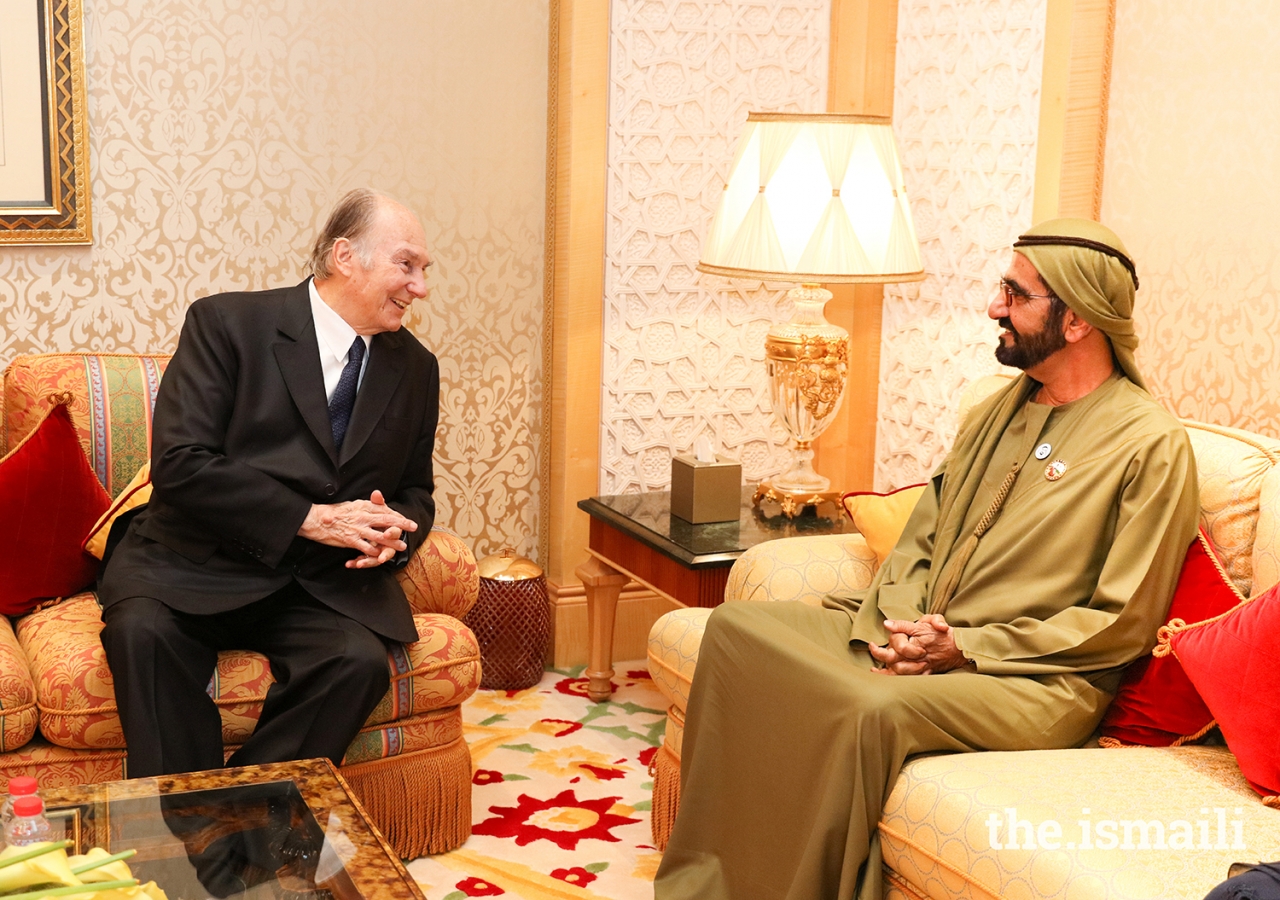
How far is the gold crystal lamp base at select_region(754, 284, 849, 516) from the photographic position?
11.6 ft

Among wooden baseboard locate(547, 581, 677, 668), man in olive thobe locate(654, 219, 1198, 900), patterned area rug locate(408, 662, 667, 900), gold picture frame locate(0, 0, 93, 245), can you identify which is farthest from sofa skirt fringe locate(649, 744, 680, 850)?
gold picture frame locate(0, 0, 93, 245)

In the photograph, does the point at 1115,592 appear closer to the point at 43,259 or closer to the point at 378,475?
the point at 378,475

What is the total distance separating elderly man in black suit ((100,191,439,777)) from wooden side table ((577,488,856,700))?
0.69 metres

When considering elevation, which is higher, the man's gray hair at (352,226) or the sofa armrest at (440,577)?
the man's gray hair at (352,226)

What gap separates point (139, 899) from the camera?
153 centimetres

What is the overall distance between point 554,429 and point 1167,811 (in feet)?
7.89

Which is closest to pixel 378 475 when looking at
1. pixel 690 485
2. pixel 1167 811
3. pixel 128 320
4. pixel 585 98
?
pixel 690 485

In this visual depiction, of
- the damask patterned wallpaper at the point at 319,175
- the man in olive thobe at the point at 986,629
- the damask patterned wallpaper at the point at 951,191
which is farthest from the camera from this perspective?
the damask patterned wallpaper at the point at 319,175

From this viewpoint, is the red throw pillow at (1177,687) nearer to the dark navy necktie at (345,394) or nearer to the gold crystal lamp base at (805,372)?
the gold crystal lamp base at (805,372)

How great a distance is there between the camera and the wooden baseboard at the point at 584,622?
13.6 ft

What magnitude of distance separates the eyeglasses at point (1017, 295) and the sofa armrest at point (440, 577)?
137 centimetres

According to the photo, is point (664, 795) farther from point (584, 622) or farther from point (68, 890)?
point (68, 890)

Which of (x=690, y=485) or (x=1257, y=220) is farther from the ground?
(x=1257, y=220)

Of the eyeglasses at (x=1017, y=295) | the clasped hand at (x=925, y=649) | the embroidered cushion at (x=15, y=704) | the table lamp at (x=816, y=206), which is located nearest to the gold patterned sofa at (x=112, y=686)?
the embroidered cushion at (x=15, y=704)
